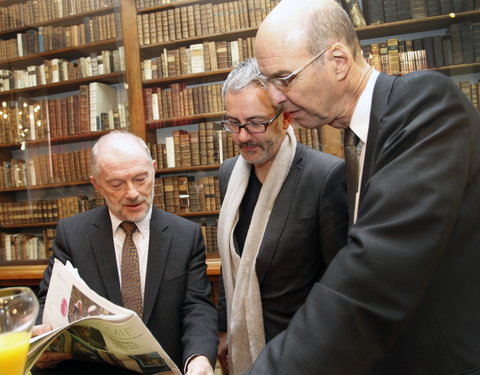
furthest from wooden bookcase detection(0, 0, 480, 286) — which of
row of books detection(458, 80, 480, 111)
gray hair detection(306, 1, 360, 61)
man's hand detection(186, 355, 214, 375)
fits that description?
gray hair detection(306, 1, 360, 61)

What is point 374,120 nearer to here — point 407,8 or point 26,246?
point 407,8

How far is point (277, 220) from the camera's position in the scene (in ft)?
5.19

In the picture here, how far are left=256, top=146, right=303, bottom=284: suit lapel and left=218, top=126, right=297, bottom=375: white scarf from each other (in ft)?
0.08

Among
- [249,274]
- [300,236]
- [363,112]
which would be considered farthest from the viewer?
[249,274]

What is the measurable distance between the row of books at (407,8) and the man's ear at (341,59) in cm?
275

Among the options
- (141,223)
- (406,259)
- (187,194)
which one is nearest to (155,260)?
(141,223)

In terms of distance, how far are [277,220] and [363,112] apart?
675 millimetres

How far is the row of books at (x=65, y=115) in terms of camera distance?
4.08 metres

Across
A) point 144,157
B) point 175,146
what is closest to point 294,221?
point 144,157

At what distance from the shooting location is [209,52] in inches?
152

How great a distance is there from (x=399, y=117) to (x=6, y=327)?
0.76 m

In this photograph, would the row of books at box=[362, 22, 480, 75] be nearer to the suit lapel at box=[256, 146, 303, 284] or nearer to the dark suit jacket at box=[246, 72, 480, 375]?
the suit lapel at box=[256, 146, 303, 284]

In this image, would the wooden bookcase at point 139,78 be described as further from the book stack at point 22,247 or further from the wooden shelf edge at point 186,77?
the book stack at point 22,247

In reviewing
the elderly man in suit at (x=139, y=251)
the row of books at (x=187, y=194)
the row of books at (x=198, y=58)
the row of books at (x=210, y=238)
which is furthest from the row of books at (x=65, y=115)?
the elderly man in suit at (x=139, y=251)
